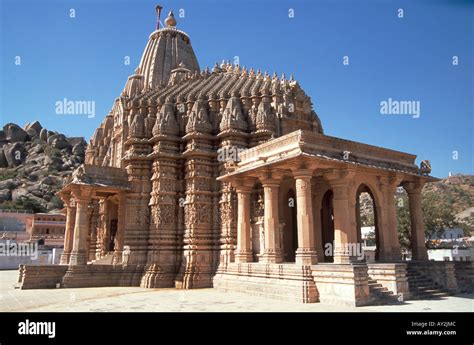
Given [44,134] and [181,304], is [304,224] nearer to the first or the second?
[181,304]

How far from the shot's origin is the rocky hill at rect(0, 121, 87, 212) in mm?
75062

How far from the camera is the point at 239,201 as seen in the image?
19.5m

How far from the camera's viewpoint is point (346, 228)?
15.2 meters

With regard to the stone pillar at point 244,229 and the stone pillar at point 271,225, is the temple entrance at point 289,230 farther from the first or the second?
the stone pillar at point 271,225

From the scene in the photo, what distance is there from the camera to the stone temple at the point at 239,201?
49.5 feet

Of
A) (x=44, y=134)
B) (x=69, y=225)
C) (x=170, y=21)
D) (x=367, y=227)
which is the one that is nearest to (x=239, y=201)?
(x=69, y=225)

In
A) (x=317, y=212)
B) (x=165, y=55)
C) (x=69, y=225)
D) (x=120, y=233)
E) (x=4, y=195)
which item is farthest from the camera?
(x=4, y=195)

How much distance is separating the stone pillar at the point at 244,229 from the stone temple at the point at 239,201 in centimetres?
5

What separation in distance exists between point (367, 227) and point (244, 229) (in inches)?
1611

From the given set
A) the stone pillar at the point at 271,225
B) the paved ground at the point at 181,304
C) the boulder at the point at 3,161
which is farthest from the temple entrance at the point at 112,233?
the boulder at the point at 3,161

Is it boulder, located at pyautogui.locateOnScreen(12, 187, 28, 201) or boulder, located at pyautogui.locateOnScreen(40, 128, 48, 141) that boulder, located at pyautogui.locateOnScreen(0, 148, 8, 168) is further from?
boulder, located at pyautogui.locateOnScreen(12, 187, 28, 201)
